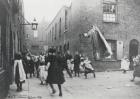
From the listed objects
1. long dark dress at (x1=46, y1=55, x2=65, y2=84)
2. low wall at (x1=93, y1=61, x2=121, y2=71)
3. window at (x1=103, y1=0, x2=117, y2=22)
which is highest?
window at (x1=103, y1=0, x2=117, y2=22)

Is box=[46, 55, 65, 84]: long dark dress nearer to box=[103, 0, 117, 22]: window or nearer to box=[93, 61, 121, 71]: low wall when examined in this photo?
box=[93, 61, 121, 71]: low wall

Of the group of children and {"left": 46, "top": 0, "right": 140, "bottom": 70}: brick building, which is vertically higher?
{"left": 46, "top": 0, "right": 140, "bottom": 70}: brick building

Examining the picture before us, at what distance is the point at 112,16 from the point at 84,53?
4031 millimetres

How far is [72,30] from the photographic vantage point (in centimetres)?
2316

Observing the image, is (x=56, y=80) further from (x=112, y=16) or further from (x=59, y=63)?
(x=112, y=16)

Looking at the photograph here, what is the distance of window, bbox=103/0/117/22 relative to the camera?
22078 mm

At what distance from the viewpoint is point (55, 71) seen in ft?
32.1

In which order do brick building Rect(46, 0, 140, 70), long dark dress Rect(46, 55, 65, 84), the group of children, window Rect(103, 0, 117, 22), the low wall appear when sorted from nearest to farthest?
1. long dark dress Rect(46, 55, 65, 84)
2. the group of children
3. brick building Rect(46, 0, 140, 70)
4. the low wall
5. window Rect(103, 0, 117, 22)

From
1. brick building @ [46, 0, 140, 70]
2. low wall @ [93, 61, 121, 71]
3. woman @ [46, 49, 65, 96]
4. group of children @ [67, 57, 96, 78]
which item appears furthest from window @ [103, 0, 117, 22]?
woman @ [46, 49, 65, 96]

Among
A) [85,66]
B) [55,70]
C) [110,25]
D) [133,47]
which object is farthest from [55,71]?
[133,47]

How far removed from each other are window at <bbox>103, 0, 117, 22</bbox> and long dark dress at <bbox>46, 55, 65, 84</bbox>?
12.8 m

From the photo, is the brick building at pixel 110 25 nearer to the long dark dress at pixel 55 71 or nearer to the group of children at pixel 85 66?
the group of children at pixel 85 66

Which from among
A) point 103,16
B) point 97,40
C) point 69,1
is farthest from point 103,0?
point 97,40

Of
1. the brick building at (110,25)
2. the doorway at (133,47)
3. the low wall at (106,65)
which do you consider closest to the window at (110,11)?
the brick building at (110,25)
